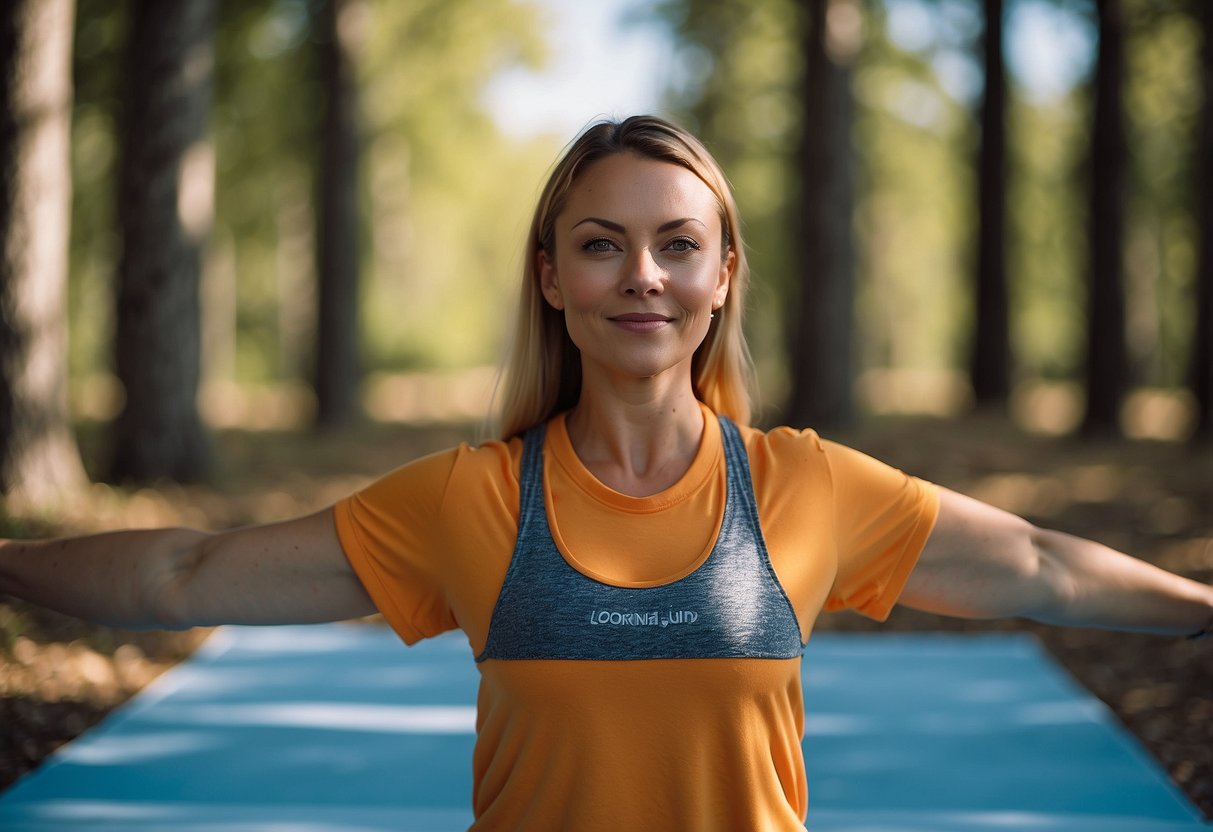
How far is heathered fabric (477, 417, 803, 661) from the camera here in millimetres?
1907

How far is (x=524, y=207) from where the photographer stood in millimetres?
17156

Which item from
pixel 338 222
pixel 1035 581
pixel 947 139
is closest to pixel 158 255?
pixel 338 222

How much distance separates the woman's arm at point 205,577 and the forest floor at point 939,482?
248cm

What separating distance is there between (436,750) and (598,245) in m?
3.06

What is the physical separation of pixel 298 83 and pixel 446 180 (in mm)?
5838

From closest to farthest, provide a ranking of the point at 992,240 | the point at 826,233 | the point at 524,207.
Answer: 1. the point at 826,233
2. the point at 992,240
3. the point at 524,207

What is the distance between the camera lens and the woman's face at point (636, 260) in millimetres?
2031

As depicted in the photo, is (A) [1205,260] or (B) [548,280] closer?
(B) [548,280]

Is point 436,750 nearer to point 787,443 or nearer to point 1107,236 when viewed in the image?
point 787,443

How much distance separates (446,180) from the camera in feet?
71.7

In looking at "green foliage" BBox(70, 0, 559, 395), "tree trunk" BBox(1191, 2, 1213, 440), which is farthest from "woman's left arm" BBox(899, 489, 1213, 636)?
"green foliage" BBox(70, 0, 559, 395)

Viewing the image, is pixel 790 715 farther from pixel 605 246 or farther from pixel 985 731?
pixel 985 731

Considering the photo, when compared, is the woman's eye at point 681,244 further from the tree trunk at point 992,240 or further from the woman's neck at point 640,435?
the tree trunk at point 992,240

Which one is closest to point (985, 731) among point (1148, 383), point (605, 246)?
point (605, 246)
